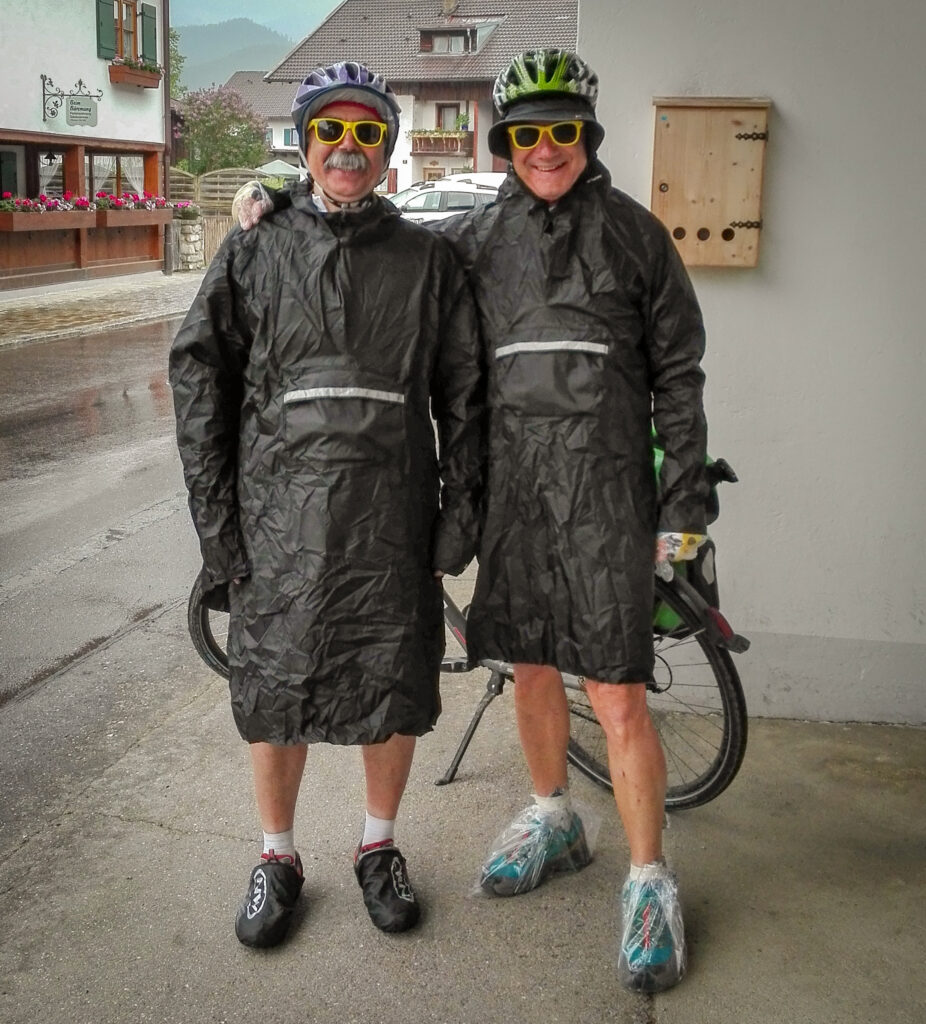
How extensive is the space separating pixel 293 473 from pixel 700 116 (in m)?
1.80

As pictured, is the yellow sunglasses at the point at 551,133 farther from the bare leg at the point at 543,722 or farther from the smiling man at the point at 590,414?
the bare leg at the point at 543,722

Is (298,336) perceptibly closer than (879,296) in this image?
Yes

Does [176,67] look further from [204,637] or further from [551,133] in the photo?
[551,133]

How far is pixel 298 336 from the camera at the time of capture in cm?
266

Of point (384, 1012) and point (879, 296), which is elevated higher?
point (879, 296)

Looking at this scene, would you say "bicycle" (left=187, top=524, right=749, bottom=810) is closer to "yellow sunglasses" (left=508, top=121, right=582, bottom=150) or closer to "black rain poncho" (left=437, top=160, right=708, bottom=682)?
"black rain poncho" (left=437, top=160, right=708, bottom=682)

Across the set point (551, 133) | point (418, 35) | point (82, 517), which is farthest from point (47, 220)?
point (418, 35)

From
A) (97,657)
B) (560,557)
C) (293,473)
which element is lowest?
(97,657)

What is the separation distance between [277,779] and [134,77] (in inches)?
1014

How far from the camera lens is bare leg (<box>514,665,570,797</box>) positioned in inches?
121

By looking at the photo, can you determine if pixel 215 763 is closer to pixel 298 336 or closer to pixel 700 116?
pixel 298 336

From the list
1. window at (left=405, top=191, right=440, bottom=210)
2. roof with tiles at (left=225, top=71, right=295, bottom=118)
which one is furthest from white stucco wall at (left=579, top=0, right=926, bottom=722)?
roof with tiles at (left=225, top=71, right=295, bottom=118)

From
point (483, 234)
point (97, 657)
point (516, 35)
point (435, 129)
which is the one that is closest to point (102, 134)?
point (97, 657)

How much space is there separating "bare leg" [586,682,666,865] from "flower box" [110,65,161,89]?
1007 inches
